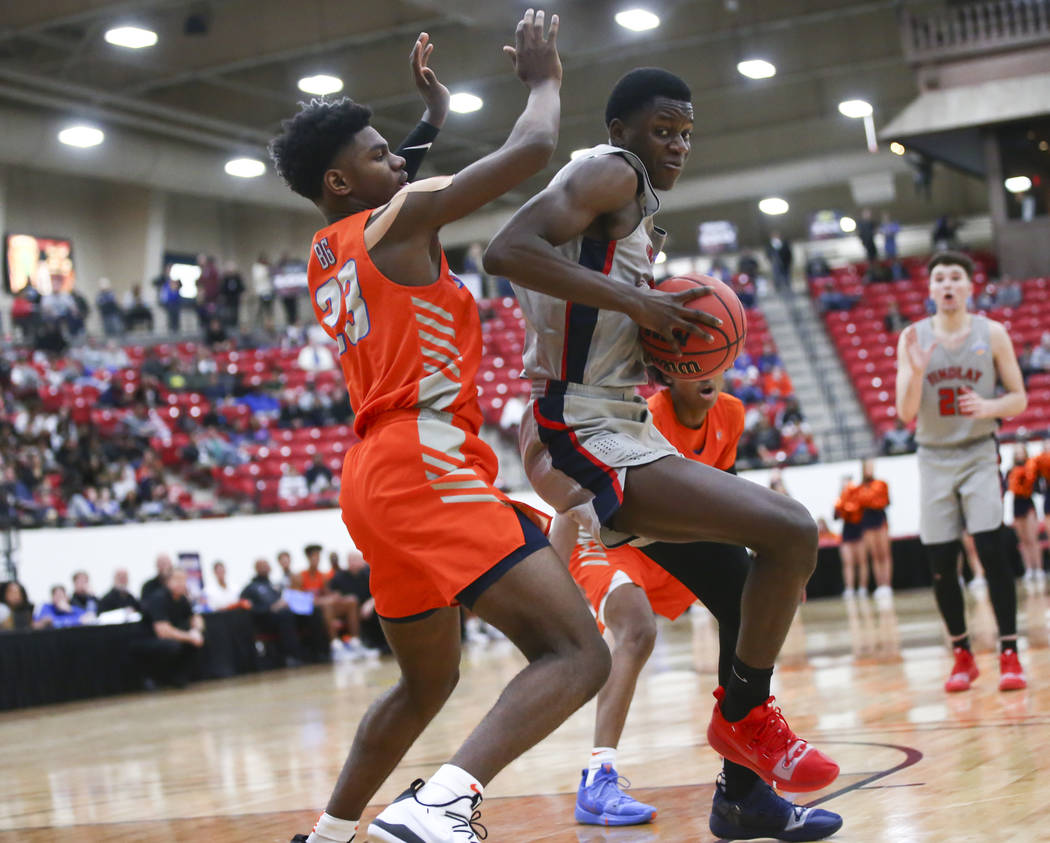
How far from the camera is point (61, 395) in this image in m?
20.1

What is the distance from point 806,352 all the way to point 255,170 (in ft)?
36.4

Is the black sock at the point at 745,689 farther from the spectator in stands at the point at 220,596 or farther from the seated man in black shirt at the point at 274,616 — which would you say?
the spectator in stands at the point at 220,596

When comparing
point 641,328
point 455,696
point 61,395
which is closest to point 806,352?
point 61,395

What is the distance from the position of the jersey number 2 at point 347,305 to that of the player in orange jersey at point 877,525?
13691 mm

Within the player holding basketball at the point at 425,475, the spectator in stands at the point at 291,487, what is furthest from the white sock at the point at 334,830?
the spectator in stands at the point at 291,487

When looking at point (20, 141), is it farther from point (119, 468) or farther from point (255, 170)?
point (119, 468)

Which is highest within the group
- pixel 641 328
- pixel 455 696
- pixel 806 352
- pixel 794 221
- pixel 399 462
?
pixel 794 221

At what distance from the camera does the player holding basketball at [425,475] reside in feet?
9.58

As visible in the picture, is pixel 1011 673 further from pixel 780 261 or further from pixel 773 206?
pixel 773 206

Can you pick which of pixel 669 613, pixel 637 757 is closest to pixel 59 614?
pixel 637 757

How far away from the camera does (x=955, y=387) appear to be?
21.4ft

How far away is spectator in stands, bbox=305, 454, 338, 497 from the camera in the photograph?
18.3 metres

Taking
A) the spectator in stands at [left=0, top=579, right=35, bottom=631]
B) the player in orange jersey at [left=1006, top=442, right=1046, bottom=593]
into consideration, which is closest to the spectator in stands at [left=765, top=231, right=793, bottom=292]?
the player in orange jersey at [left=1006, top=442, right=1046, bottom=593]

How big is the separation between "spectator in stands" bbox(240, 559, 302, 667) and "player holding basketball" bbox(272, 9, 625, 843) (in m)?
11.8
